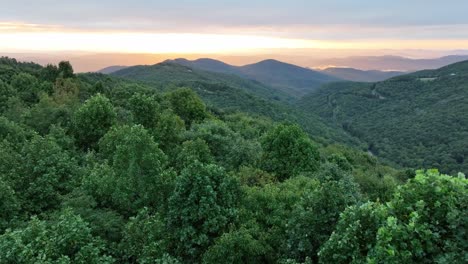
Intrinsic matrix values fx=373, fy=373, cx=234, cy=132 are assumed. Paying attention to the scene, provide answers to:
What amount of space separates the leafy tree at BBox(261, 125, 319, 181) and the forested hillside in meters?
78.8

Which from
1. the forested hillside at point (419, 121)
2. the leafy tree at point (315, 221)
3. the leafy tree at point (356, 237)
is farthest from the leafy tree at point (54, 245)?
the forested hillside at point (419, 121)

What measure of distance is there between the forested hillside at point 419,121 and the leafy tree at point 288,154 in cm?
7877

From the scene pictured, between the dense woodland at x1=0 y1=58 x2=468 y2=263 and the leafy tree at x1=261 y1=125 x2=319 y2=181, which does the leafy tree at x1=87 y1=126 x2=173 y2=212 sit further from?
the leafy tree at x1=261 y1=125 x2=319 y2=181

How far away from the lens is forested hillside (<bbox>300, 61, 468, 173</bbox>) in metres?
108

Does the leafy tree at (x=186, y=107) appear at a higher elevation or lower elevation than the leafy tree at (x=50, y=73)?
lower

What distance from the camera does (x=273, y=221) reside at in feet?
61.2

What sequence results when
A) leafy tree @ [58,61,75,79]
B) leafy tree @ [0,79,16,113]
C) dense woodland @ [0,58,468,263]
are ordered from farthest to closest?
leafy tree @ [58,61,75,79] → leafy tree @ [0,79,16,113] → dense woodland @ [0,58,468,263]

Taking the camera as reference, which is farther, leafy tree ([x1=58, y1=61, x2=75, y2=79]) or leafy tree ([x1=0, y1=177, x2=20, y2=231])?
leafy tree ([x1=58, y1=61, x2=75, y2=79])

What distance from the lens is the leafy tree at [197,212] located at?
1684 centimetres

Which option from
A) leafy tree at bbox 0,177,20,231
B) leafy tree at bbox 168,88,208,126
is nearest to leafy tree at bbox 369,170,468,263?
leafy tree at bbox 0,177,20,231

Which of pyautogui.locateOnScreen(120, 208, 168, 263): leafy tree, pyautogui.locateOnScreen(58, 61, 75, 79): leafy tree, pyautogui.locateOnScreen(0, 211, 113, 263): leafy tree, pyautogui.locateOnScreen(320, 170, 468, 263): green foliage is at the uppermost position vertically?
pyautogui.locateOnScreen(58, 61, 75, 79): leafy tree

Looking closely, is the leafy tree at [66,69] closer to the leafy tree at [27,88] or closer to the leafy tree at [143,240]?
the leafy tree at [27,88]

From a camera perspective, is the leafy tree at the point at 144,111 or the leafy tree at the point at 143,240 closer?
the leafy tree at the point at 143,240

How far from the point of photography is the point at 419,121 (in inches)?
5576
